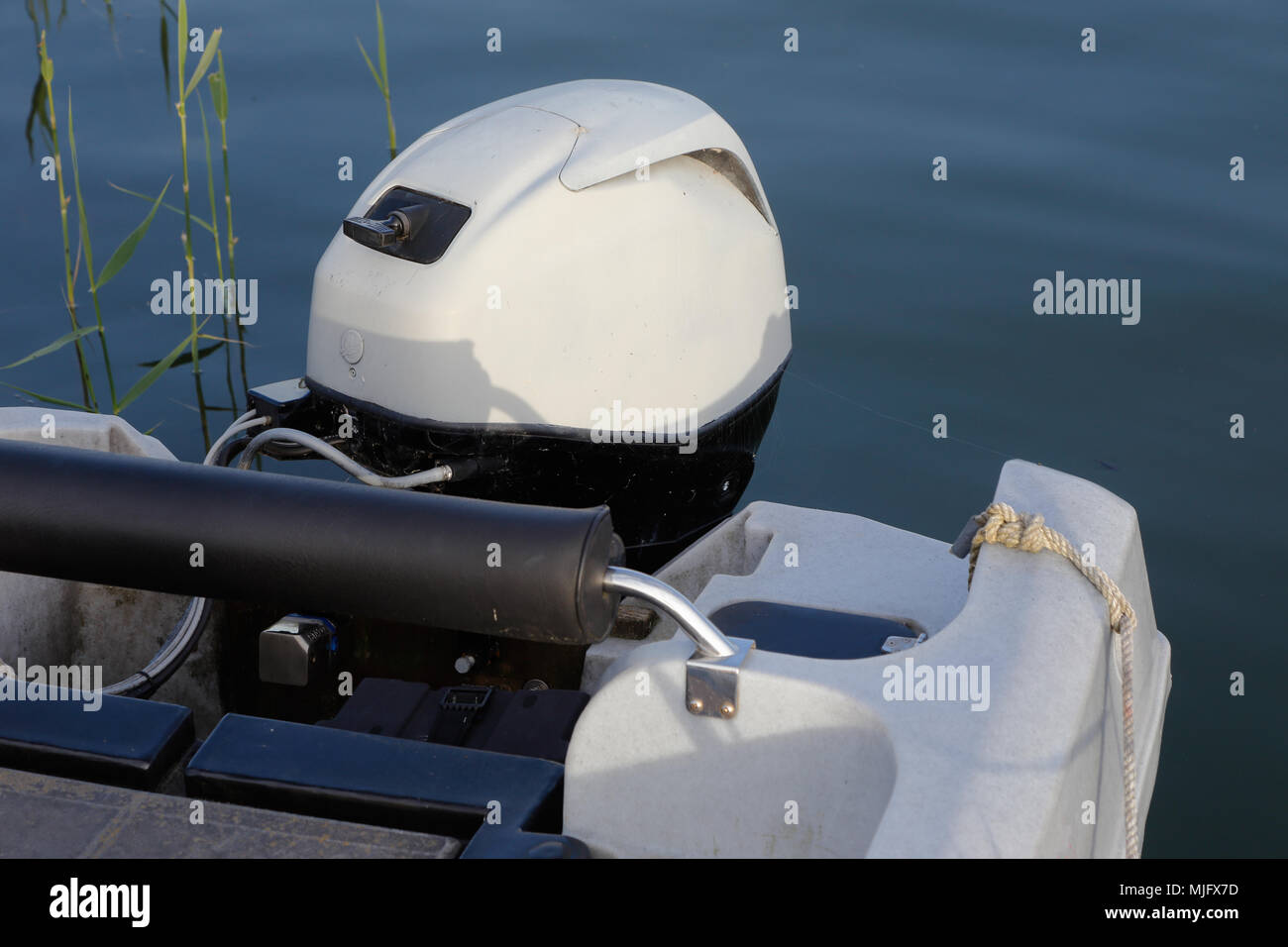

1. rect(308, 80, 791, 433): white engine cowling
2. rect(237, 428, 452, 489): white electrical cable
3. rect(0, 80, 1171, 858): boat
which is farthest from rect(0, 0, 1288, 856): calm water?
rect(237, 428, 452, 489): white electrical cable

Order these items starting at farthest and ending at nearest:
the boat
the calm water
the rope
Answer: the calm water
the rope
the boat

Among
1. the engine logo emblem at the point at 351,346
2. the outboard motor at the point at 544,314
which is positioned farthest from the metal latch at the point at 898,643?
the engine logo emblem at the point at 351,346

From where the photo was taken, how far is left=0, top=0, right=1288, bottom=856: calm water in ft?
11.3

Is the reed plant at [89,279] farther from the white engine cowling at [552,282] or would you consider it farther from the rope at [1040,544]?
the rope at [1040,544]

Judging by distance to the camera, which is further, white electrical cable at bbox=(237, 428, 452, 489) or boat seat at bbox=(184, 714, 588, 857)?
white electrical cable at bbox=(237, 428, 452, 489)

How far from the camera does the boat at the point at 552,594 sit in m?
1.29

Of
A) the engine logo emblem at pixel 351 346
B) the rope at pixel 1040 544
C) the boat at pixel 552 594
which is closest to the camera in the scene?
the boat at pixel 552 594

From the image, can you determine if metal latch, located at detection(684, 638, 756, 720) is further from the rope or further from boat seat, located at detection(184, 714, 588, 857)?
the rope

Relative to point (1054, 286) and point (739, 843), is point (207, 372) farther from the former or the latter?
point (739, 843)

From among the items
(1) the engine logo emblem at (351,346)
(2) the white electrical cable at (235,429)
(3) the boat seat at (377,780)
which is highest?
(1) the engine logo emblem at (351,346)

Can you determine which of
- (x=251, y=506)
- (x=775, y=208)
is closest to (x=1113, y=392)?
(x=775, y=208)

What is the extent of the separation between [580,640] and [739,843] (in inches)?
11.1

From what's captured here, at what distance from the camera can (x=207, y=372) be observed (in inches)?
162

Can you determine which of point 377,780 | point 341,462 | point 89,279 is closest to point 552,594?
point 377,780
